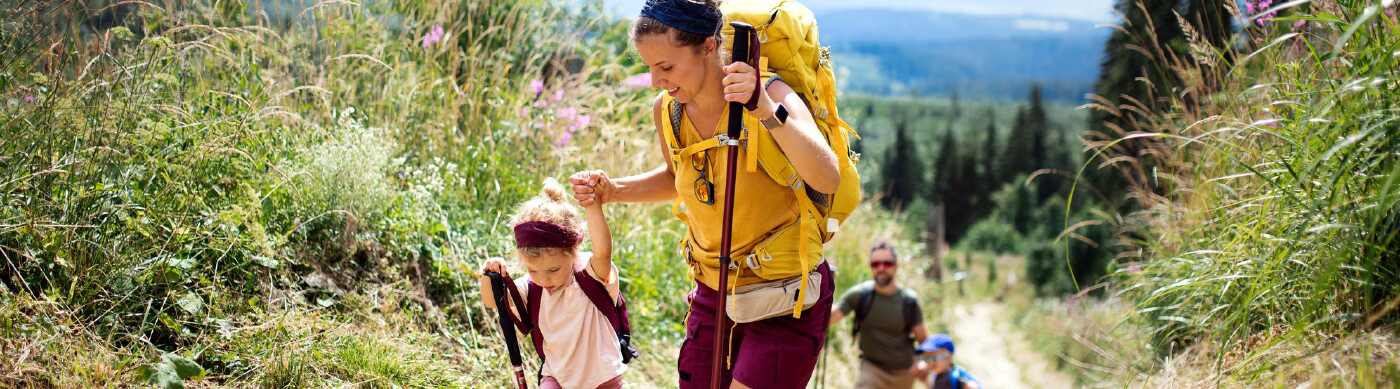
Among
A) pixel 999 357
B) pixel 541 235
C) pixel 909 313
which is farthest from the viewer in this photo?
pixel 999 357

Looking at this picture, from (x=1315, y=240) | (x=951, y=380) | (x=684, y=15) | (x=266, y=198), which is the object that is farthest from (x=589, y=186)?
(x=951, y=380)

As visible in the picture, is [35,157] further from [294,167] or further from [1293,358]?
[1293,358]

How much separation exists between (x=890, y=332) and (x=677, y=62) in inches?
164

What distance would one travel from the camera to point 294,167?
4793mm

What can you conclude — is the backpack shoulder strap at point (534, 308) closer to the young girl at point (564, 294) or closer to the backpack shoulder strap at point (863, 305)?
the young girl at point (564, 294)

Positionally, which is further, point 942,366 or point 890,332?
point 890,332

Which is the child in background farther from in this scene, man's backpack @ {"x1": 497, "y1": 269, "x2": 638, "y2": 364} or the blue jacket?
man's backpack @ {"x1": 497, "y1": 269, "x2": 638, "y2": 364}

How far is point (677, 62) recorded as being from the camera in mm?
2910

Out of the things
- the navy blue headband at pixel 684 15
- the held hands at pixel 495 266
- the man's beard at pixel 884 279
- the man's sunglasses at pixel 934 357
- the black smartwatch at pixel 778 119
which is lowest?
the man's sunglasses at pixel 934 357

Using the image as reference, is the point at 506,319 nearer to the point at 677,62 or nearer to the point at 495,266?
the point at 495,266

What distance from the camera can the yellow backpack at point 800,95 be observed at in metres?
2.96

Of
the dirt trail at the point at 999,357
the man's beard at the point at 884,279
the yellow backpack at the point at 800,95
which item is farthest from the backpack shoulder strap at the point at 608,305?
the dirt trail at the point at 999,357

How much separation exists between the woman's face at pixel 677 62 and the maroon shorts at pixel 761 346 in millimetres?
620

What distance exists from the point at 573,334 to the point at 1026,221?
116 meters
